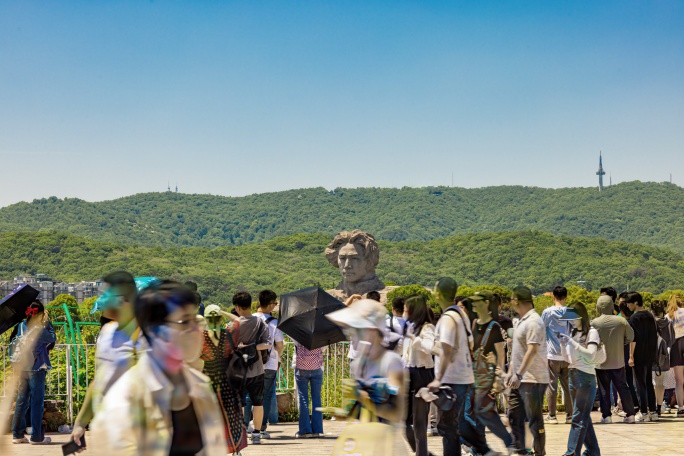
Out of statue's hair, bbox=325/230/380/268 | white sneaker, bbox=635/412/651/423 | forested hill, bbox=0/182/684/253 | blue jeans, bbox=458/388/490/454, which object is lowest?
white sneaker, bbox=635/412/651/423

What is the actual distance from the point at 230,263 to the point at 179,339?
85.4 m

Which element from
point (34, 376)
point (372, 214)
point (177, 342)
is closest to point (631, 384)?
point (34, 376)

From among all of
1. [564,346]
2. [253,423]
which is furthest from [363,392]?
[253,423]

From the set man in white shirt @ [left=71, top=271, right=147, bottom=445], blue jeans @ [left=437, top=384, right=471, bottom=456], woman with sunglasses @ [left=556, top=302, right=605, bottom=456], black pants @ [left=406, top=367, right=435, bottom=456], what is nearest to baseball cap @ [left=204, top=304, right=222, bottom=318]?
black pants @ [left=406, top=367, right=435, bottom=456]

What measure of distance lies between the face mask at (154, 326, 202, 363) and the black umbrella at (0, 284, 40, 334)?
6.66 metres

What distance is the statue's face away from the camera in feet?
69.2

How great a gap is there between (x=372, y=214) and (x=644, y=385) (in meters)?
141

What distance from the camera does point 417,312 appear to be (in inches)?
310

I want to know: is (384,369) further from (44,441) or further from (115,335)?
(44,441)

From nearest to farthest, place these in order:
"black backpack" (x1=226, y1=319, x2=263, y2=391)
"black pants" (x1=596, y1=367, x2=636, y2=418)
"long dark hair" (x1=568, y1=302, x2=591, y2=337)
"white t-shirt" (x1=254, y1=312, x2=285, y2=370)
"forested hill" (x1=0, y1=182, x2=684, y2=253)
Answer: "black backpack" (x1=226, y1=319, x2=263, y2=391), "long dark hair" (x1=568, y1=302, x2=591, y2=337), "white t-shirt" (x1=254, y1=312, x2=285, y2=370), "black pants" (x1=596, y1=367, x2=636, y2=418), "forested hill" (x1=0, y1=182, x2=684, y2=253)

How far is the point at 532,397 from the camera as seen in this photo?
26.8 feet

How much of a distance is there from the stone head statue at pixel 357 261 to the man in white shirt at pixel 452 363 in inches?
523

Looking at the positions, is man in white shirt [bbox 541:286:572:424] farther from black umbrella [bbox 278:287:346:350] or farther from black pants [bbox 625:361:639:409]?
black umbrella [bbox 278:287:346:350]

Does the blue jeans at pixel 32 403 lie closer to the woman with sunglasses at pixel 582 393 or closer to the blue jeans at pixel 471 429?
the blue jeans at pixel 471 429
